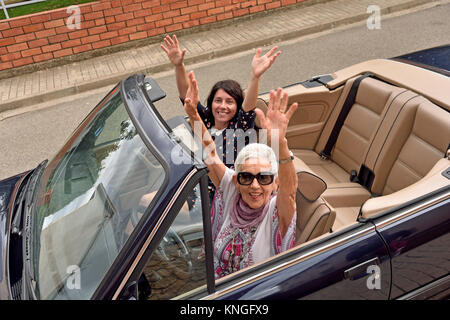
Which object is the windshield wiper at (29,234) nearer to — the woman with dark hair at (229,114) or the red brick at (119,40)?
the woman with dark hair at (229,114)

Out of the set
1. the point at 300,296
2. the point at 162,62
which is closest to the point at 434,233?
the point at 300,296

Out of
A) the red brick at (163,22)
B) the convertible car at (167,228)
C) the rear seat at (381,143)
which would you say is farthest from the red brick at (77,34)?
the rear seat at (381,143)

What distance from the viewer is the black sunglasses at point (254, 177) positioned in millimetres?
2053

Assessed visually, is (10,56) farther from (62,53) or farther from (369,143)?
(369,143)

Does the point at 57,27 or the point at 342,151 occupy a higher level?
the point at 57,27

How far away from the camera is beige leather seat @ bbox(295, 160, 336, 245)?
2.17 metres

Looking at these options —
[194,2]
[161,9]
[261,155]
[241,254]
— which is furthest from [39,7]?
[241,254]

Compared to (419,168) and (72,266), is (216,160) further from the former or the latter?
(419,168)

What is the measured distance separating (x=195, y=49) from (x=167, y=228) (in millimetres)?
5617

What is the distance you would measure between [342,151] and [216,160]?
142 centimetres

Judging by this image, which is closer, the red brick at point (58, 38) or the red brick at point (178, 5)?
the red brick at point (58, 38)

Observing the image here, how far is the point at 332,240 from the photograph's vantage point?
192cm

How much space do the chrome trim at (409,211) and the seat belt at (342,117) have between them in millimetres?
1417

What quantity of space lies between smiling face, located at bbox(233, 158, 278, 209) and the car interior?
282mm
